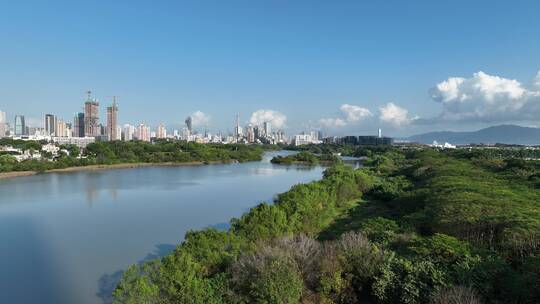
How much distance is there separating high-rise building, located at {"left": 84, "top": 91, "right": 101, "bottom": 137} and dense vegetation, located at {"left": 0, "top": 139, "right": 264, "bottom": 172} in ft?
111

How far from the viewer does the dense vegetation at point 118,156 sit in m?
26.4

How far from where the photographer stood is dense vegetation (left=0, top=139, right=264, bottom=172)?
1040 inches

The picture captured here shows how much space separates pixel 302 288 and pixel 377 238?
270cm

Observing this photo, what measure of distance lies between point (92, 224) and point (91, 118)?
68.0 metres

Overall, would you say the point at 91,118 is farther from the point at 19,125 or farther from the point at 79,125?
the point at 19,125

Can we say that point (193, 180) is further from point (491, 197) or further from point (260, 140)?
point (260, 140)

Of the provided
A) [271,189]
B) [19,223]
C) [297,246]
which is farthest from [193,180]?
[297,246]

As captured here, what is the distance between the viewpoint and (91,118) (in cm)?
7244

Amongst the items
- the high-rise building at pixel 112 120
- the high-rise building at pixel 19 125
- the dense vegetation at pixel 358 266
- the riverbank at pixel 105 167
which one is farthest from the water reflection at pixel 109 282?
the high-rise building at pixel 19 125

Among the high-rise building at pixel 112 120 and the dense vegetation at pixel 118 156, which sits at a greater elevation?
the high-rise building at pixel 112 120

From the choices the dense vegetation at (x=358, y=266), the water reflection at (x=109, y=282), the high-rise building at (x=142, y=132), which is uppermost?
the high-rise building at (x=142, y=132)

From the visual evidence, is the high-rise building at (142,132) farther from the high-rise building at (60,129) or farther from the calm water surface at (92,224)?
the calm water surface at (92,224)

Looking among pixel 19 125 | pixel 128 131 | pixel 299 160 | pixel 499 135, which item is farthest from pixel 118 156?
pixel 499 135

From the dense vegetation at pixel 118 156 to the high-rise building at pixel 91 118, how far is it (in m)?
33.8
